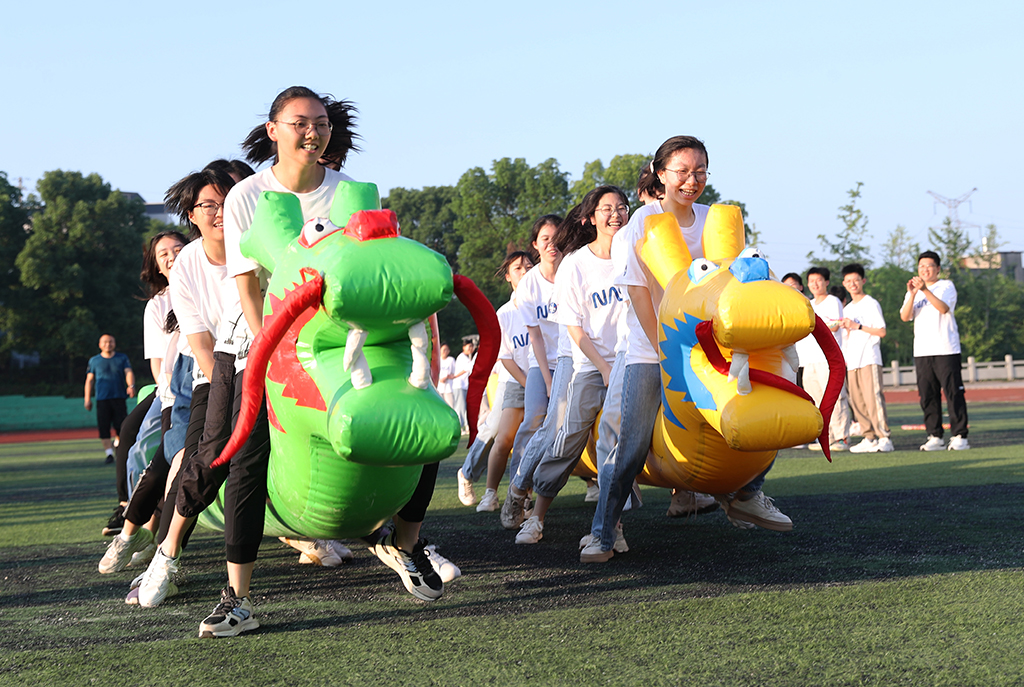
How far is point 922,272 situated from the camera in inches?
411

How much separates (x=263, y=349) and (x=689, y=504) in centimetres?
335

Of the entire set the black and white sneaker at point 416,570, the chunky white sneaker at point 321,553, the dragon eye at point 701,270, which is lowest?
the chunky white sneaker at point 321,553

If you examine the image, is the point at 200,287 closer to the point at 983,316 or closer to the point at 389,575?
the point at 389,575

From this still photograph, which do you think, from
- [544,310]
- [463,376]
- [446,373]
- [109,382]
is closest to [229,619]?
[544,310]

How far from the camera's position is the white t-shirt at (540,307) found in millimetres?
6520

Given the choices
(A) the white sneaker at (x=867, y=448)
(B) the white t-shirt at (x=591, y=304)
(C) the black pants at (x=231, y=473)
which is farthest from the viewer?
(A) the white sneaker at (x=867, y=448)

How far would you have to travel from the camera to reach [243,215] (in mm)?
3771

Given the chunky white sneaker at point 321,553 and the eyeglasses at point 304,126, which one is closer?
the eyeglasses at point 304,126

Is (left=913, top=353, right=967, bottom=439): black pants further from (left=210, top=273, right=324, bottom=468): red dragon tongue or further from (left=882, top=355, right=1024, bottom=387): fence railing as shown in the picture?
(left=882, top=355, right=1024, bottom=387): fence railing

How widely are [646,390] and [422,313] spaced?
1.79 metres

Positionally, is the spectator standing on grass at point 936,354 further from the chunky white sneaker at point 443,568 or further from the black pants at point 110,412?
the black pants at point 110,412

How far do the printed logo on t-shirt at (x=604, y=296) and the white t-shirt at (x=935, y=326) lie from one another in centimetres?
583

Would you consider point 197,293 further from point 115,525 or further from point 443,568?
point 115,525

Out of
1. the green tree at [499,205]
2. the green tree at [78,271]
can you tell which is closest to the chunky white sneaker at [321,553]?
the green tree at [78,271]
